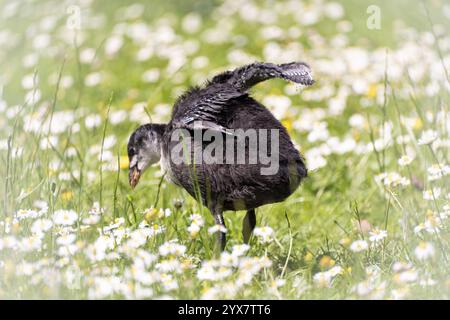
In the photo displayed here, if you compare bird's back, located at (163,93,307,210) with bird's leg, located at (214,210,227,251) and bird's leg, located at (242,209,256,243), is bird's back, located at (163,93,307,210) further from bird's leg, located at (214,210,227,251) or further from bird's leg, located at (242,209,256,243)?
bird's leg, located at (242,209,256,243)

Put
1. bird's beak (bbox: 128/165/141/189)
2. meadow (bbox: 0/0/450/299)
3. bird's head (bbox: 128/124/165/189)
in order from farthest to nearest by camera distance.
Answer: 1. bird's beak (bbox: 128/165/141/189)
2. bird's head (bbox: 128/124/165/189)
3. meadow (bbox: 0/0/450/299)

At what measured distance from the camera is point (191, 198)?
17.2 ft

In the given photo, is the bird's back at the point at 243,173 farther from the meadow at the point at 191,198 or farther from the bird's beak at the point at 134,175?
the bird's beak at the point at 134,175

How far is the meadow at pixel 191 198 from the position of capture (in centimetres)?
371

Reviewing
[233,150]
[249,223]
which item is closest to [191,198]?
[249,223]

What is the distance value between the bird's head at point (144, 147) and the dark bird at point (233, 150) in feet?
0.76

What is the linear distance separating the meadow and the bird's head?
0.48 ft

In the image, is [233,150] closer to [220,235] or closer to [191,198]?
[220,235]

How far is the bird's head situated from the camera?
4770 mm

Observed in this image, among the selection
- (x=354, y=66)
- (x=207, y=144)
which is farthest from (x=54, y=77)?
(x=207, y=144)

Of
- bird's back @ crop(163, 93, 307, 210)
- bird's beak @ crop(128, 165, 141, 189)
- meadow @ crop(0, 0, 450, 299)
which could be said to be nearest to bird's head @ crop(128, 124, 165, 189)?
bird's beak @ crop(128, 165, 141, 189)

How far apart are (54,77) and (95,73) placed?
0.45 m

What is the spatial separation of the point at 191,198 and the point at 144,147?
0.58 m
